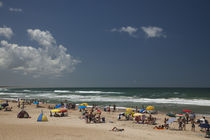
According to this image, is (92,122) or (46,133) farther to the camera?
(92,122)

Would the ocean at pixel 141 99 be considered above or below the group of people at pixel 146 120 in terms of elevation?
below

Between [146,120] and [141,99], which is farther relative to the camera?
[141,99]

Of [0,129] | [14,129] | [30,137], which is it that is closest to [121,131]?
[30,137]

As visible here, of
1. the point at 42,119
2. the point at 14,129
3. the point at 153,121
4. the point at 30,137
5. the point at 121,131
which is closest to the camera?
the point at 30,137

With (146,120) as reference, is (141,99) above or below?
below

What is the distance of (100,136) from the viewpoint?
11141 millimetres

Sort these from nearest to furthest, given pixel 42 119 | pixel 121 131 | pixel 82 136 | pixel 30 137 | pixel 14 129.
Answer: pixel 30 137 < pixel 82 136 < pixel 14 129 < pixel 121 131 < pixel 42 119

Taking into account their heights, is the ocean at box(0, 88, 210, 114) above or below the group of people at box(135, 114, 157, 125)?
below

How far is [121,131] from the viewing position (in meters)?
13.1

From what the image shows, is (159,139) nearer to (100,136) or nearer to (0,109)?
(100,136)

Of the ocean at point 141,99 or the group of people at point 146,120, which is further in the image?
the ocean at point 141,99

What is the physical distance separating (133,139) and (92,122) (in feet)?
24.0

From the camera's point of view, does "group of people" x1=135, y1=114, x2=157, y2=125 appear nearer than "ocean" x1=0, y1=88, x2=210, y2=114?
Yes

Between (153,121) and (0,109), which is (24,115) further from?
(153,121)
